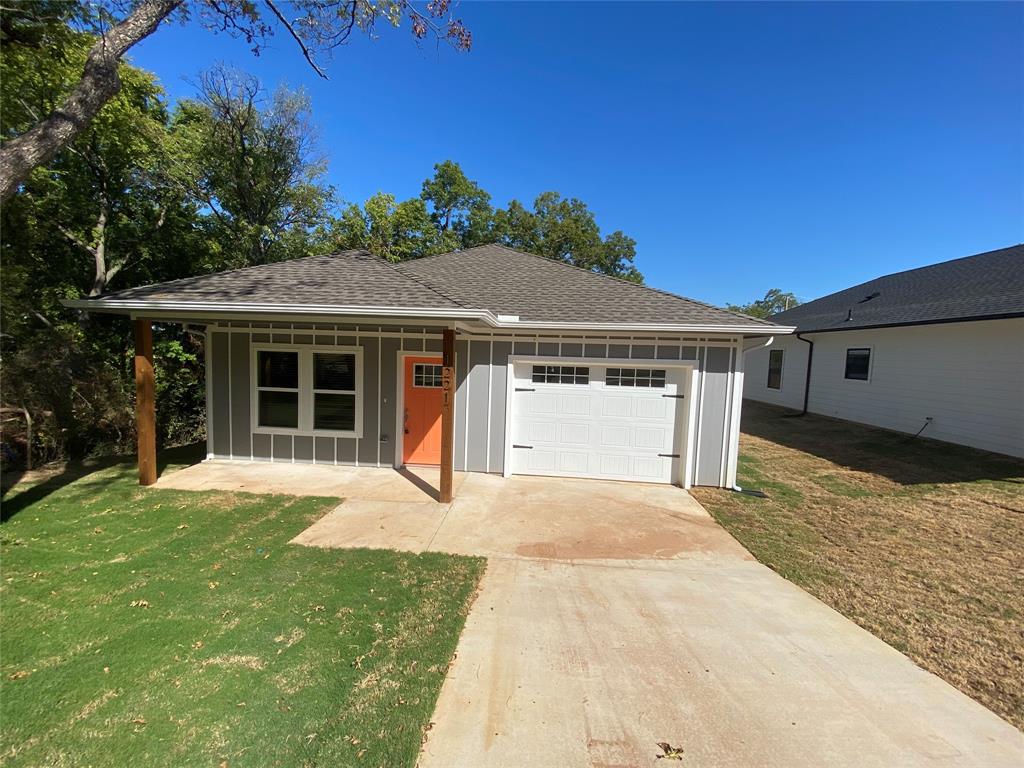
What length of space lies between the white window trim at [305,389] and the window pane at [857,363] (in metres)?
14.8

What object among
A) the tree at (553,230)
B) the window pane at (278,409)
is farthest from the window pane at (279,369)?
the tree at (553,230)

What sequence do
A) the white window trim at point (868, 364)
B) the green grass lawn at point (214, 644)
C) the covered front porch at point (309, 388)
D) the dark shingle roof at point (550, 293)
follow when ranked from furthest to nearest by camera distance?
1. the white window trim at point (868, 364)
2. the covered front porch at point (309, 388)
3. the dark shingle roof at point (550, 293)
4. the green grass lawn at point (214, 644)

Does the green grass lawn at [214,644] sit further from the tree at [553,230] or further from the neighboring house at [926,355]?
the tree at [553,230]

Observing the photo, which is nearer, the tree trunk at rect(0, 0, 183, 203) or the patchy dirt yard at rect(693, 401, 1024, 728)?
the patchy dirt yard at rect(693, 401, 1024, 728)

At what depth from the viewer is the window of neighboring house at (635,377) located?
7316 millimetres

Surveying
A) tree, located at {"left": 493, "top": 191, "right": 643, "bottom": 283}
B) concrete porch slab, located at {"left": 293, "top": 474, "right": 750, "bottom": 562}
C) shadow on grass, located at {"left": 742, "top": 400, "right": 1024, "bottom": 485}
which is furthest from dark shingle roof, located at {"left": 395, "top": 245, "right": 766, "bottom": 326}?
tree, located at {"left": 493, "top": 191, "right": 643, "bottom": 283}

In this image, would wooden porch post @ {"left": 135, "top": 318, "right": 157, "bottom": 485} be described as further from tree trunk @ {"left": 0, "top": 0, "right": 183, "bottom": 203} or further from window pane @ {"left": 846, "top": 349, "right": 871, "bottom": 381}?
window pane @ {"left": 846, "top": 349, "right": 871, "bottom": 381}

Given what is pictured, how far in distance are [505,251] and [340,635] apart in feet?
33.2

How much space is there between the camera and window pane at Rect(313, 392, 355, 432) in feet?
25.5

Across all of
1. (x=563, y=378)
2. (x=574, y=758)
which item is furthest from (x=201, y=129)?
(x=574, y=758)

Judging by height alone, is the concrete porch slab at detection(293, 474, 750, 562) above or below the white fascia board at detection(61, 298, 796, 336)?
below

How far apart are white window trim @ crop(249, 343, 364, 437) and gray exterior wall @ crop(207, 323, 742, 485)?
79 mm

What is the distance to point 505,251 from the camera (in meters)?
11.6

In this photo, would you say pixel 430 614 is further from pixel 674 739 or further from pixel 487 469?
pixel 487 469
